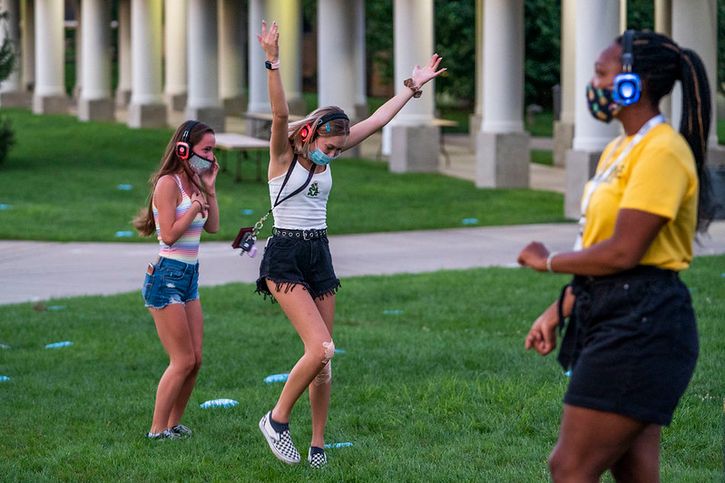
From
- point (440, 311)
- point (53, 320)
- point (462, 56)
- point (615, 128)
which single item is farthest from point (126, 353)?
point (462, 56)

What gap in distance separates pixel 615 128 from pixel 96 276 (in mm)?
8198

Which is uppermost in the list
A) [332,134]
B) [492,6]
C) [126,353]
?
[492,6]

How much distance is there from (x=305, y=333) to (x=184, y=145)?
1245mm

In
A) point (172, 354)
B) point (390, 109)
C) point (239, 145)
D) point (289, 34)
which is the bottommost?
point (172, 354)

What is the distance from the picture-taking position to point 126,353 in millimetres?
10016

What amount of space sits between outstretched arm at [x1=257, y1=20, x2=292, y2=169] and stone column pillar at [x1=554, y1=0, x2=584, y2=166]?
882 inches

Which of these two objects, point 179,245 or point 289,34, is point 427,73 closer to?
point 179,245

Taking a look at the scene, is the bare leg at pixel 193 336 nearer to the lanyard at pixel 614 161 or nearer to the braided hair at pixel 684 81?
the lanyard at pixel 614 161

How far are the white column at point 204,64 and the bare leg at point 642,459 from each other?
29904 millimetres

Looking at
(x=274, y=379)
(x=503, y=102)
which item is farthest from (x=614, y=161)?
(x=503, y=102)

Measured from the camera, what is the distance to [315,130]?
6410 millimetres

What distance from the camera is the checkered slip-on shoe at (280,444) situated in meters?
6.58

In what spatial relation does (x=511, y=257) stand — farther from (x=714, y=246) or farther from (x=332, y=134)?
(x=332, y=134)

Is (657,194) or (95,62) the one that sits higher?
(95,62)
